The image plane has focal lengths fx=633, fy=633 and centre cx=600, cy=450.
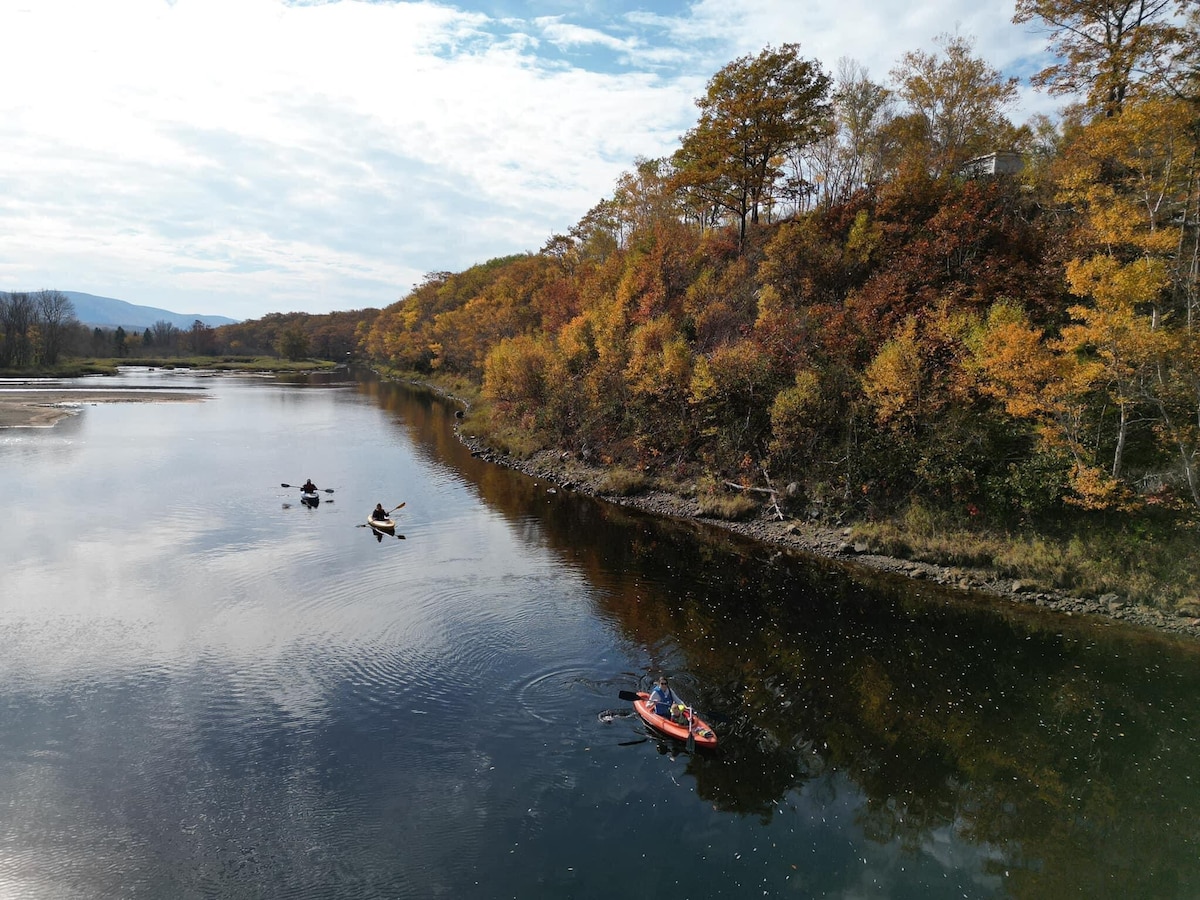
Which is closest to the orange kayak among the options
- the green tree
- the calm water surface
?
the calm water surface

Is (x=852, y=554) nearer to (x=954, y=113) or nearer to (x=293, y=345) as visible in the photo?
(x=954, y=113)

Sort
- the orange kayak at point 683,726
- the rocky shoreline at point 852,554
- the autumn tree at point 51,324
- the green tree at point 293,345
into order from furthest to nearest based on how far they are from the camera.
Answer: the green tree at point 293,345 < the autumn tree at point 51,324 < the rocky shoreline at point 852,554 < the orange kayak at point 683,726

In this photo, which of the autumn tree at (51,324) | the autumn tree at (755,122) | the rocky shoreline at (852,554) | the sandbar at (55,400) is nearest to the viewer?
the rocky shoreline at (852,554)

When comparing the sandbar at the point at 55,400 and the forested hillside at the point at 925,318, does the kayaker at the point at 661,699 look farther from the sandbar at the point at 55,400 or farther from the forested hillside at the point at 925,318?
the sandbar at the point at 55,400

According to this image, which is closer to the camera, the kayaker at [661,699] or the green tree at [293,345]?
the kayaker at [661,699]

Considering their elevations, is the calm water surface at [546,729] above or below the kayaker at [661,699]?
below

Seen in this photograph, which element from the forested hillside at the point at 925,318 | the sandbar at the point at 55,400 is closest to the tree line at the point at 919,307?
the forested hillside at the point at 925,318
